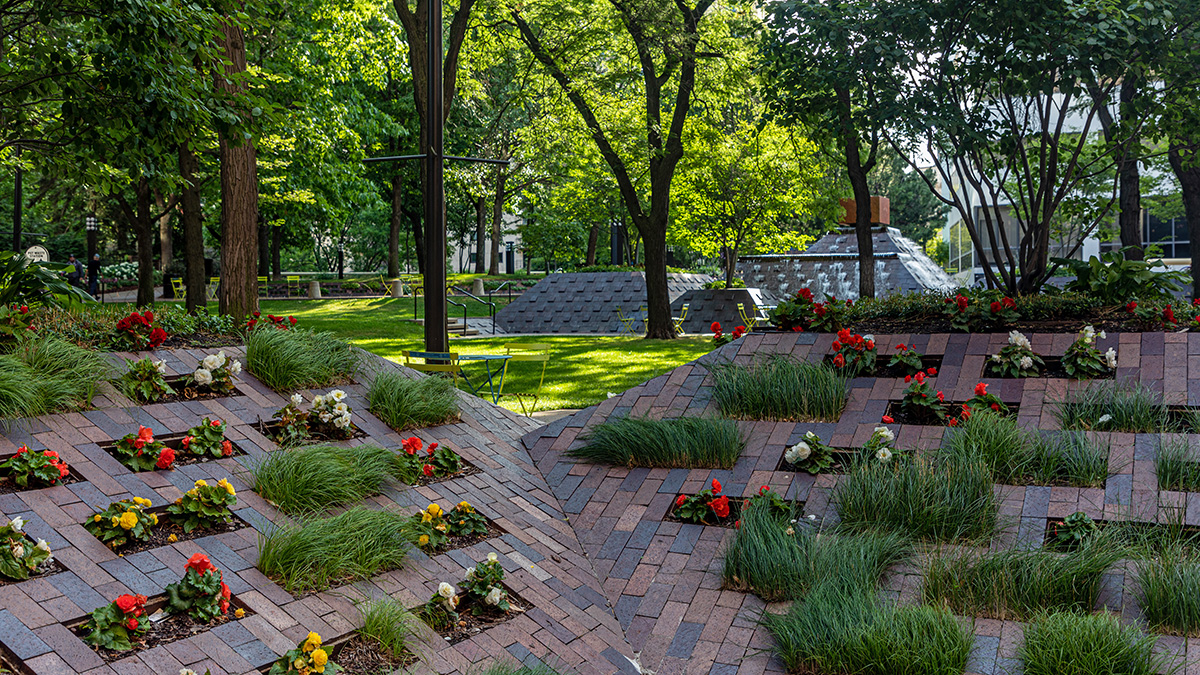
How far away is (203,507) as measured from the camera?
165 inches

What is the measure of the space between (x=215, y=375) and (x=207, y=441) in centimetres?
91

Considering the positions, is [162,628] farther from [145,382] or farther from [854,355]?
[854,355]

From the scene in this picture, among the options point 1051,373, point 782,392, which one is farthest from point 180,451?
point 1051,373

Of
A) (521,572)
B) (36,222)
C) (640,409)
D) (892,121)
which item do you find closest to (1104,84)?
(892,121)

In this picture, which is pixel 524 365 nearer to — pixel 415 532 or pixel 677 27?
pixel 677 27

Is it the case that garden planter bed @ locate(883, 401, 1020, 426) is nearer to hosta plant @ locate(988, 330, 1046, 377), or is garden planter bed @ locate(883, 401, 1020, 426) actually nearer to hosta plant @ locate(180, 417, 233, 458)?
hosta plant @ locate(988, 330, 1046, 377)

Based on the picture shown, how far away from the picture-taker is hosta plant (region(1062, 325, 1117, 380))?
5879mm

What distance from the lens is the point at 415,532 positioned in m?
4.57

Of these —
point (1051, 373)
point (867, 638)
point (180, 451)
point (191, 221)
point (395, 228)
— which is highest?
point (395, 228)

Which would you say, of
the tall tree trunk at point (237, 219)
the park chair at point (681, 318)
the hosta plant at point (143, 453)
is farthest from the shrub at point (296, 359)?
the park chair at point (681, 318)

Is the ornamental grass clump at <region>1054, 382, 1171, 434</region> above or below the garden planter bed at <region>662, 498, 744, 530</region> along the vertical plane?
above

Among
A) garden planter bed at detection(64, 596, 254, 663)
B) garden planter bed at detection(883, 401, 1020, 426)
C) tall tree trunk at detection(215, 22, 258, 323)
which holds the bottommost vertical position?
garden planter bed at detection(64, 596, 254, 663)

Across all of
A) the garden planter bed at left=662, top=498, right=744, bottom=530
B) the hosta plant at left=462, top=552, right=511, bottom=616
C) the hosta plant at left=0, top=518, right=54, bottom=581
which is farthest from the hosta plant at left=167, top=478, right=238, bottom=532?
the garden planter bed at left=662, top=498, right=744, bottom=530

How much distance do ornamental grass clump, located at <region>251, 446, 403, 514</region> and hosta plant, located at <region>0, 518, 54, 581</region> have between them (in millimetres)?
1195
